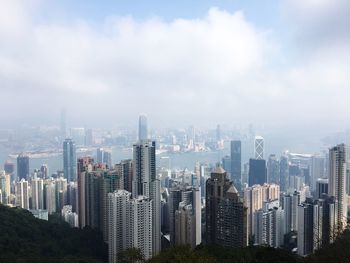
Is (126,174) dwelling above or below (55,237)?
above

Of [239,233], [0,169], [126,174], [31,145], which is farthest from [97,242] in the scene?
[0,169]

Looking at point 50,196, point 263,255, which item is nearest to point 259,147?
point 50,196

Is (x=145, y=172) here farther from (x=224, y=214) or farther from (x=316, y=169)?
(x=316, y=169)

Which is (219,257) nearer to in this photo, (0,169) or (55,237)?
(55,237)

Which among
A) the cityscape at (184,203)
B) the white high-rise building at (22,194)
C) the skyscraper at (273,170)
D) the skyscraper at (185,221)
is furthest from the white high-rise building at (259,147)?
the white high-rise building at (22,194)

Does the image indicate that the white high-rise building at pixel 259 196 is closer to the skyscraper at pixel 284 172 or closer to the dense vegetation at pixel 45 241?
the skyscraper at pixel 284 172

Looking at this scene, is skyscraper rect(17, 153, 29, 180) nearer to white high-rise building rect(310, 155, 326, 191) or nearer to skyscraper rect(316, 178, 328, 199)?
white high-rise building rect(310, 155, 326, 191)

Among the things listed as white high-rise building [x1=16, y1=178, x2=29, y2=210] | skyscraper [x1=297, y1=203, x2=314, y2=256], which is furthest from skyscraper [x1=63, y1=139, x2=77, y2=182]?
skyscraper [x1=297, y1=203, x2=314, y2=256]
